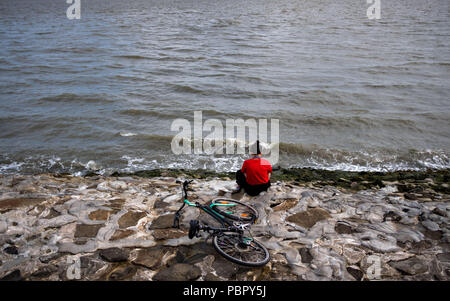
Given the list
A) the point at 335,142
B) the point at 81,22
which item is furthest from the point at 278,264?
the point at 81,22

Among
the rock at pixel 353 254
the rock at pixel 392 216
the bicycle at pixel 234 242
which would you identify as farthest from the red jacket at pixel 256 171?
the rock at pixel 392 216

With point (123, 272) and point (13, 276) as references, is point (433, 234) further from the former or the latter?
point (13, 276)

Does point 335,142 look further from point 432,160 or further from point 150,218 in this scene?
point 150,218

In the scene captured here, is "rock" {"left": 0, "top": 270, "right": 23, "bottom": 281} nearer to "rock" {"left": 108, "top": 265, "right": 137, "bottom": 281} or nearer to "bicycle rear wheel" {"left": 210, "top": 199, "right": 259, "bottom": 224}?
"rock" {"left": 108, "top": 265, "right": 137, "bottom": 281}

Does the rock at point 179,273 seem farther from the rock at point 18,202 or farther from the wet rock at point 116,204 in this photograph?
the rock at point 18,202

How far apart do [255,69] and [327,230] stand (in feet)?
58.5

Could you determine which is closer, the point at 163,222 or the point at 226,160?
the point at 163,222

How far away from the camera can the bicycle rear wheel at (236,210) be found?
6.41 m

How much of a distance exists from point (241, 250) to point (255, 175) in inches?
97.2

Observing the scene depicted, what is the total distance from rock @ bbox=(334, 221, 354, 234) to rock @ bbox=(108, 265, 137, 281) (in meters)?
3.94

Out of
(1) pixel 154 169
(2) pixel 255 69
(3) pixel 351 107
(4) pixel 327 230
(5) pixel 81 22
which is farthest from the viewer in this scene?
(5) pixel 81 22

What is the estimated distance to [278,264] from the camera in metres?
5.44

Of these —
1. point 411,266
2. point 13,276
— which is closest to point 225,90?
point 411,266

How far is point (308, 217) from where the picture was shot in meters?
6.96
